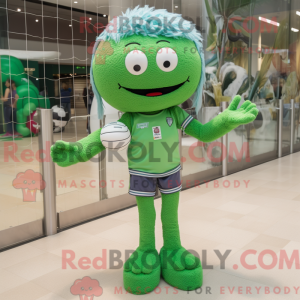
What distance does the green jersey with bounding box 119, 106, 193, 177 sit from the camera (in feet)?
6.67

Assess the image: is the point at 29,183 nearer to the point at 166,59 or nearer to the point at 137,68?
the point at 137,68

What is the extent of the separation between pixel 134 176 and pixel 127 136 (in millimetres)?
252

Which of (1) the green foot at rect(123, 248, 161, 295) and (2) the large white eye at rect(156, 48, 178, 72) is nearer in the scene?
(2) the large white eye at rect(156, 48, 178, 72)

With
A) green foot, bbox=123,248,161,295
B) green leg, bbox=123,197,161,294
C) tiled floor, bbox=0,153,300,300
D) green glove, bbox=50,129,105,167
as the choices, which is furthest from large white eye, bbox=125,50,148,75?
tiled floor, bbox=0,153,300,300

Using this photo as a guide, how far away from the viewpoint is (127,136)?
1.96 m

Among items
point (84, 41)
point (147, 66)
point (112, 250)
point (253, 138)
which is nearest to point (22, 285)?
point (112, 250)

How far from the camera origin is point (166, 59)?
1.88 meters

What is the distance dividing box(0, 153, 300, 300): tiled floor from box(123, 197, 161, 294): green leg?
6cm

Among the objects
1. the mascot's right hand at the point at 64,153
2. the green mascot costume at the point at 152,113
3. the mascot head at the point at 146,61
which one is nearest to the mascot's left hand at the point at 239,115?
the green mascot costume at the point at 152,113

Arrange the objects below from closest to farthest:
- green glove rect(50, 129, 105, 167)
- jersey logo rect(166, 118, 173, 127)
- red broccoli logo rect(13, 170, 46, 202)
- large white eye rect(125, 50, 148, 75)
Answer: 1. large white eye rect(125, 50, 148, 75)
2. green glove rect(50, 129, 105, 167)
3. jersey logo rect(166, 118, 173, 127)
4. red broccoli logo rect(13, 170, 46, 202)

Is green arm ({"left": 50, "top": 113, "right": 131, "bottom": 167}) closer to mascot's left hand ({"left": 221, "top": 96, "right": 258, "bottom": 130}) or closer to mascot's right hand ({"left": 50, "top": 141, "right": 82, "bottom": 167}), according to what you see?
mascot's right hand ({"left": 50, "top": 141, "right": 82, "bottom": 167})

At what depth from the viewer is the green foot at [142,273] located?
6.60ft

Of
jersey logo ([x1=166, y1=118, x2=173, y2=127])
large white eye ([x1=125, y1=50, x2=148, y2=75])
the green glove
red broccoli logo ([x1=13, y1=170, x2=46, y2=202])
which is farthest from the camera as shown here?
red broccoli logo ([x1=13, y1=170, x2=46, y2=202])

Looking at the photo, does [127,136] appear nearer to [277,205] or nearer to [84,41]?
[84,41]
